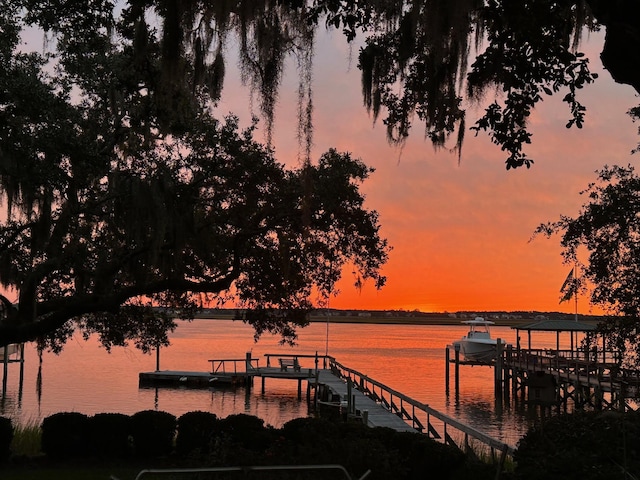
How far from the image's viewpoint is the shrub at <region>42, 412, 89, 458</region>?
44.6 ft

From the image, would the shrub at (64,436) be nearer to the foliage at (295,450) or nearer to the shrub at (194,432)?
the foliage at (295,450)

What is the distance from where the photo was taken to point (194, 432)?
1370 centimetres

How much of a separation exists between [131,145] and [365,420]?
8292mm

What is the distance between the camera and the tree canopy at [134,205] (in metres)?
11.2

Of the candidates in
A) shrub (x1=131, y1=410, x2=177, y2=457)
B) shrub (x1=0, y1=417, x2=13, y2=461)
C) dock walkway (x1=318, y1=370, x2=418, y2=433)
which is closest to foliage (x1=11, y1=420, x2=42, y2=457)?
shrub (x1=0, y1=417, x2=13, y2=461)

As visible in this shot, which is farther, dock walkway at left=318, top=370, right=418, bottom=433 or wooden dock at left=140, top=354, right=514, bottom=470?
wooden dock at left=140, top=354, right=514, bottom=470

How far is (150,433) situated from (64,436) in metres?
1.61

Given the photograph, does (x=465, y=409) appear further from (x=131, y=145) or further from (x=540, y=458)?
(x=540, y=458)

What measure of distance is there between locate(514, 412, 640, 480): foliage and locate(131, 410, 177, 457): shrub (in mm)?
8320

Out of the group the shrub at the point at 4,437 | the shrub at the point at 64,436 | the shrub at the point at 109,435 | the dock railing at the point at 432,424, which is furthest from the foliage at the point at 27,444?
the dock railing at the point at 432,424

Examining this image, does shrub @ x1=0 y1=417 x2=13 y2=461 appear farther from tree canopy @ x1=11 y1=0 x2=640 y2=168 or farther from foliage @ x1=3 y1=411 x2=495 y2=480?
tree canopy @ x1=11 y1=0 x2=640 y2=168

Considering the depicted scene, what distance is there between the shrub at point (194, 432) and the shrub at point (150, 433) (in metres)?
0.29

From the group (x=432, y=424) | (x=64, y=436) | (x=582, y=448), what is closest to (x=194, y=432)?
(x=64, y=436)

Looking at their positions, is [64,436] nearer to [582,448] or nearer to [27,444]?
[27,444]
